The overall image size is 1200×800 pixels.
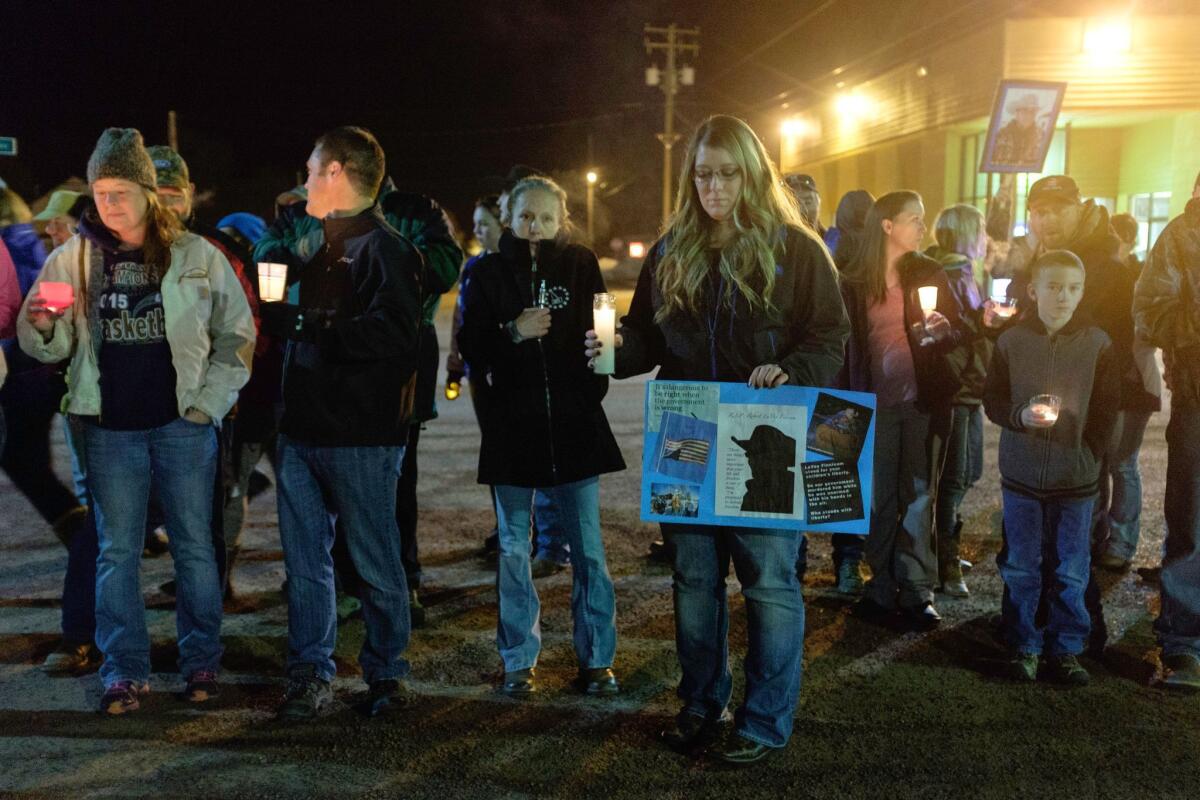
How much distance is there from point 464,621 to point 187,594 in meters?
1.41

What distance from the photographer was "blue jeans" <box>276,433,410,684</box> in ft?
13.2

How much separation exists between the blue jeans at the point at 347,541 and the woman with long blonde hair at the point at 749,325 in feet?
3.60

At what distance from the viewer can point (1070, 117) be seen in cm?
2203

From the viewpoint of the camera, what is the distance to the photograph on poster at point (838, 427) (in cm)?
348

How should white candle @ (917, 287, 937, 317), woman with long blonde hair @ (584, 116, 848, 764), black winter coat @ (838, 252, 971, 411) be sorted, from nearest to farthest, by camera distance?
woman with long blonde hair @ (584, 116, 848, 764), white candle @ (917, 287, 937, 317), black winter coat @ (838, 252, 971, 411)

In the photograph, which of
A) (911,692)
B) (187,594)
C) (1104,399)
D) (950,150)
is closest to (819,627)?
(911,692)

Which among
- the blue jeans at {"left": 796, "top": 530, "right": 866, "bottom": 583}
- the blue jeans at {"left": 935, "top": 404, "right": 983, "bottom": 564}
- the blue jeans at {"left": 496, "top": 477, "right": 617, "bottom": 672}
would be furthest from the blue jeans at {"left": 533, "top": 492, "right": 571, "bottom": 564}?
the blue jeans at {"left": 935, "top": 404, "right": 983, "bottom": 564}

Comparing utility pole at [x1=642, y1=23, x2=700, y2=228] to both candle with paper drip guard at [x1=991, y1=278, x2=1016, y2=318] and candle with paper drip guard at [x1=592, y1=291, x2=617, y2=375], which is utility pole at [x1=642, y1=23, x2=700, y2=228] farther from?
candle with paper drip guard at [x1=592, y1=291, x2=617, y2=375]

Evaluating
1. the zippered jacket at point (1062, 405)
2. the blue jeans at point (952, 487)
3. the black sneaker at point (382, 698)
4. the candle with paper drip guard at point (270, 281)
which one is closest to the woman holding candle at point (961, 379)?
the blue jeans at point (952, 487)

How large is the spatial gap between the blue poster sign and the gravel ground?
87cm

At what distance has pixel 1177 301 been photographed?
4359mm

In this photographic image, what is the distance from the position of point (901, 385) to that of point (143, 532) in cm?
349

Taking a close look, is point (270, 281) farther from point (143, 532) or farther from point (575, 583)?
point (575, 583)

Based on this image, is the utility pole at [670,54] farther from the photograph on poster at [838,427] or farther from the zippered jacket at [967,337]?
the photograph on poster at [838,427]
